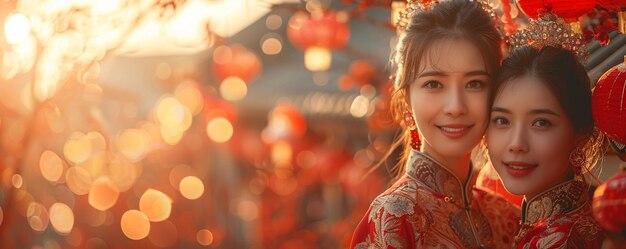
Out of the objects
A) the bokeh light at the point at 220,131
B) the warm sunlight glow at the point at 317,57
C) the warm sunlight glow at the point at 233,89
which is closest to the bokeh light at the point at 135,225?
the bokeh light at the point at 220,131

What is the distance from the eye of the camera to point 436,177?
4492 millimetres

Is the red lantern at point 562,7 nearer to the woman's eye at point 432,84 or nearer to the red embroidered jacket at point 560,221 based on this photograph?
the woman's eye at point 432,84

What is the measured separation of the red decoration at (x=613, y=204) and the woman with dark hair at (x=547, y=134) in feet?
2.68

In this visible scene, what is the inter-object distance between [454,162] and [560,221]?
2.14 feet

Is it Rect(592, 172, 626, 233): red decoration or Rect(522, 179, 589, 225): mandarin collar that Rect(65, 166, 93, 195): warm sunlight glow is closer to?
Rect(522, 179, 589, 225): mandarin collar

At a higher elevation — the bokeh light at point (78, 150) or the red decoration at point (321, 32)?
the red decoration at point (321, 32)

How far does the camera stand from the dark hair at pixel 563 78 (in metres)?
4.00

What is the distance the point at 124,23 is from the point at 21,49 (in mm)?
697

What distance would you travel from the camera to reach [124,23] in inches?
256

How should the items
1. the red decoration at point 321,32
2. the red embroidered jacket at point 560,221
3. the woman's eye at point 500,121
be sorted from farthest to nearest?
the red decoration at point 321,32 < the woman's eye at point 500,121 < the red embroidered jacket at point 560,221

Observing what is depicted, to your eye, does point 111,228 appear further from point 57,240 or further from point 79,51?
point 79,51

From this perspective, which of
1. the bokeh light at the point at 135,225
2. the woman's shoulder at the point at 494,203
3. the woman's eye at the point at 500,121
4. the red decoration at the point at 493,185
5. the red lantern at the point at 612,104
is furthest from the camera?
the bokeh light at the point at 135,225

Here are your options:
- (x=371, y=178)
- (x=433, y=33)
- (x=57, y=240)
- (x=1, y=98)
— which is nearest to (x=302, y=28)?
(x=371, y=178)

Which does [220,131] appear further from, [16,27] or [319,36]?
[16,27]
